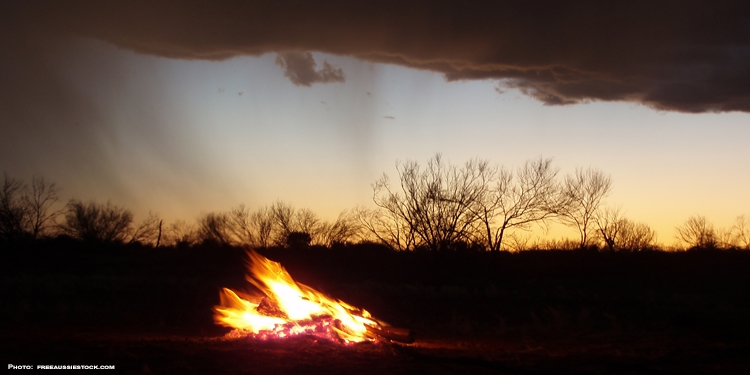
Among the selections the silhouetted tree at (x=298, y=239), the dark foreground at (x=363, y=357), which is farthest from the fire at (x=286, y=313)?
the silhouetted tree at (x=298, y=239)

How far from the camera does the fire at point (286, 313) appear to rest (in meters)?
11.1

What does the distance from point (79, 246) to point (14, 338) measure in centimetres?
4667

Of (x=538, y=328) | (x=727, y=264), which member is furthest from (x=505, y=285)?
(x=727, y=264)

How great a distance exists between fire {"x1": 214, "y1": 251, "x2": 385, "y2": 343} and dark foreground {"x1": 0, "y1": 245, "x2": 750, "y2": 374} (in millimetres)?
753

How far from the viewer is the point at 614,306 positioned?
1997 cm

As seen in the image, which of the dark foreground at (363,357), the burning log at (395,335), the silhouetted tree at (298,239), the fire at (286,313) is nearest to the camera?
the dark foreground at (363,357)

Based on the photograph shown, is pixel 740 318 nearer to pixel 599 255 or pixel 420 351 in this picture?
pixel 420 351

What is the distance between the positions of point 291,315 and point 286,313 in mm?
118

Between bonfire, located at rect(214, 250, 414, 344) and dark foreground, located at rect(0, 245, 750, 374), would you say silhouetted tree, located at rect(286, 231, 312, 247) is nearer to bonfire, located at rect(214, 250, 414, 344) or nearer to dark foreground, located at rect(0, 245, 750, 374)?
dark foreground, located at rect(0, 245, 750, 374)

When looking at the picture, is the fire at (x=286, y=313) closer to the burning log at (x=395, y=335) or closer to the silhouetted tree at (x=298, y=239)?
the burning log at (x=395, y=335)

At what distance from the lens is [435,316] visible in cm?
1947

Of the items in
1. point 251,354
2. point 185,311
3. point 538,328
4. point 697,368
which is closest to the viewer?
point 697,368

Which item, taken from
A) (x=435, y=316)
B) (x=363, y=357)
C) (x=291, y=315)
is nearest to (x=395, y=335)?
(x=363, y=357)

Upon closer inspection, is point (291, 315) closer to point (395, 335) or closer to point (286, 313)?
point (286, 313)
